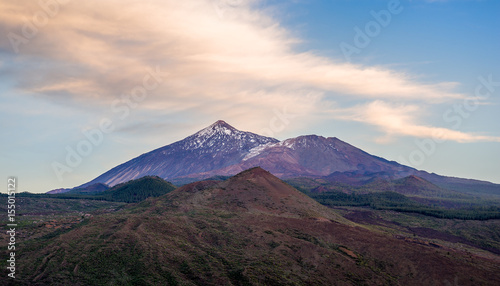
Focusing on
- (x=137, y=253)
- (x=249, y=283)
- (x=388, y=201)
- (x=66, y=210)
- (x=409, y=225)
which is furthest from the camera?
(x=388, y=201)

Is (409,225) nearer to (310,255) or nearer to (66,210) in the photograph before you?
(310,255)

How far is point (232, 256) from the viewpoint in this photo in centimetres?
6675

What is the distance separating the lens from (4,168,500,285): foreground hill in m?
56.3

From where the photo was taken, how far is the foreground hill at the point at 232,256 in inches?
2217

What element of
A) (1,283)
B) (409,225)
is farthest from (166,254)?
(409,225)

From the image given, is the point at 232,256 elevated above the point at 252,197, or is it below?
below

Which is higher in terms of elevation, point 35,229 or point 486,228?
point 35,229

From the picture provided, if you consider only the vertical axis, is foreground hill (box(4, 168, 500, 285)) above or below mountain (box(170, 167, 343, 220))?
below

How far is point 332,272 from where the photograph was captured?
63.8 metres

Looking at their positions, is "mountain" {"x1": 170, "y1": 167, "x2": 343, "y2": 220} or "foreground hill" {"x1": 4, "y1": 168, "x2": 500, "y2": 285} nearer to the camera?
"foreground hill" {"x1": 4, "y1": 168, "x2": 500, "y2": 285}

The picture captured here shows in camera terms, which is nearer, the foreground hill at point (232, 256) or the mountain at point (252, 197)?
the foreground hill at point (232, 256)

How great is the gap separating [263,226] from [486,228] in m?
82.6

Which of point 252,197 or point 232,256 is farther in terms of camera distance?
point 252,197

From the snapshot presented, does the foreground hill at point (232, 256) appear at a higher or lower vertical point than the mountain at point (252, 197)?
lower
